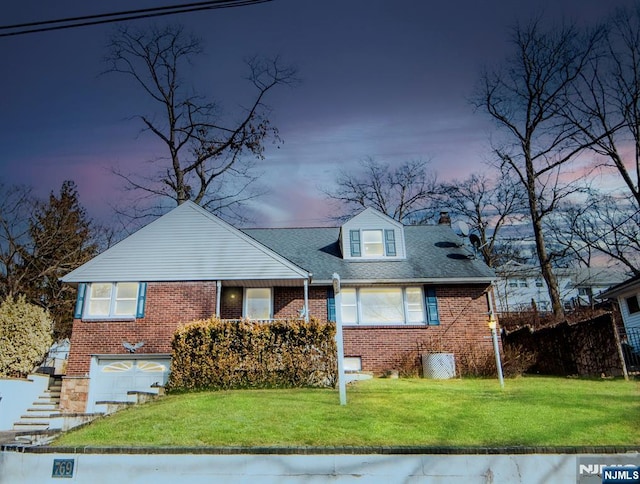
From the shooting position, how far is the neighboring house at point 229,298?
54.5 feet

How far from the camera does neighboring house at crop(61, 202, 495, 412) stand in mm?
16609

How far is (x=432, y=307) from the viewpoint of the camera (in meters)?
17.8

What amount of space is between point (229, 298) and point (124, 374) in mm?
4616

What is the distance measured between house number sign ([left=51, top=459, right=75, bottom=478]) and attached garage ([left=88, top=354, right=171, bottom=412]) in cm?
964

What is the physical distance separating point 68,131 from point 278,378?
1515 cm

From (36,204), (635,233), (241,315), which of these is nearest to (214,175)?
(36,204)

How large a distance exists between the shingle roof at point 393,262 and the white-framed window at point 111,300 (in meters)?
6.15

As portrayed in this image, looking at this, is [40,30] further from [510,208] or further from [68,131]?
[510,208]

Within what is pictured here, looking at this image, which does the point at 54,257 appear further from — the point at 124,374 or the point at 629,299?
the point at 629,299

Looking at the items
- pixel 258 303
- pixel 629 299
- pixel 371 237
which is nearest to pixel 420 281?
pixel 371 237

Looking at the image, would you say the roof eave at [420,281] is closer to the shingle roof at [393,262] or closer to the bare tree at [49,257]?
Answer: the shingle roof at [393,262]

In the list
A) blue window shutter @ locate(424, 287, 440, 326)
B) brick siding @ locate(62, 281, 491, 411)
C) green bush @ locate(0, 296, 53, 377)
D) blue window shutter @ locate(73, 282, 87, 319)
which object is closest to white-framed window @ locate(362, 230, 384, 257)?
blue window shutter @ locate(424, 287, 440, 326)

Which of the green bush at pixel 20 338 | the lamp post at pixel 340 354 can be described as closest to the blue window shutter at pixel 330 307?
the lamp post at pixel 340 354

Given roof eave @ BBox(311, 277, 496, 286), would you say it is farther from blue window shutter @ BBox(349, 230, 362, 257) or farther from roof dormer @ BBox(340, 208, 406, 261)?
blue window shutter @ BBox(349, 230, 362, 257)
